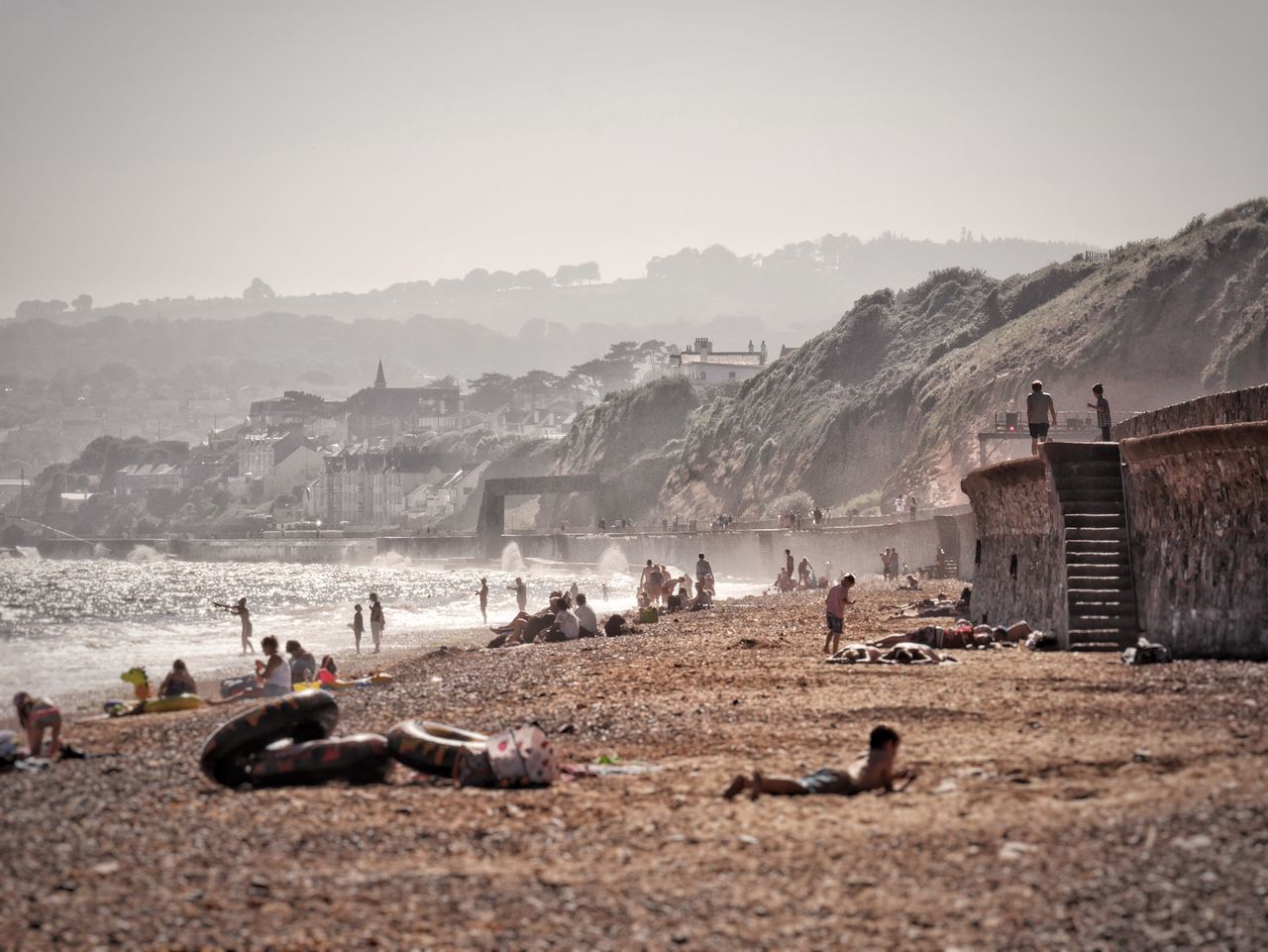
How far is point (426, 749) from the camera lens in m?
9.21

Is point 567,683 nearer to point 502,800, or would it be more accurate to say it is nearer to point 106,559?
point 502,800

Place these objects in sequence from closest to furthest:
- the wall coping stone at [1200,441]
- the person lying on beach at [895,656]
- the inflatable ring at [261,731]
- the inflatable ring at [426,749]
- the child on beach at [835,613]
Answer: the inflatable ring at [261,731], the inflatable ring at [426,749], the wall coping stone at [1200,441], the person lying on beach at [895,656], the child on beach at [835,613]

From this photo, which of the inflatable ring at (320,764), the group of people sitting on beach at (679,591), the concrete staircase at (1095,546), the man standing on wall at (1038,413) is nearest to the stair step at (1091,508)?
the concrete staircase at (1095,546)

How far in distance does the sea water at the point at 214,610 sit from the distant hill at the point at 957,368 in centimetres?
1359

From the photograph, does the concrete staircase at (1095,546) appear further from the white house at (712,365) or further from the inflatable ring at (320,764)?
the white house at (712,365)

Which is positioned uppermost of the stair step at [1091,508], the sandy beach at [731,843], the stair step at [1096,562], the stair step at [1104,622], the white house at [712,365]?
the white house at [712,365]

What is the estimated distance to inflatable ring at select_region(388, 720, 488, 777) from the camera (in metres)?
9.10

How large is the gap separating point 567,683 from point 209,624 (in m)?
32.1

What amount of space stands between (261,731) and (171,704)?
304 inches

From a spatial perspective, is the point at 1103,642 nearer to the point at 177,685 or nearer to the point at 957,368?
the point at 177,685

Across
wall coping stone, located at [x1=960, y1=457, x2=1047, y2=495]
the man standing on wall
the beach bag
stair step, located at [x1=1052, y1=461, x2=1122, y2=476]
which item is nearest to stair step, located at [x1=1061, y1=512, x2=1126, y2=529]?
stair step, located at [x1=1052, y1=461, x2=1122, y2=476]

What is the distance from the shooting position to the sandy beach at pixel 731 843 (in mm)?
5578

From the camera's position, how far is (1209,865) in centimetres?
562

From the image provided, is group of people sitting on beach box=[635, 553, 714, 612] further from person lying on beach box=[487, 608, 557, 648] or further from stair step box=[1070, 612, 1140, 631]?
stair step box=[1070, 612, 1140, 631]
